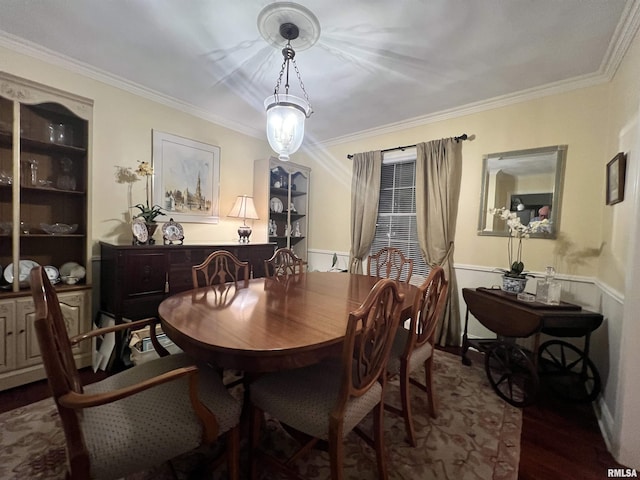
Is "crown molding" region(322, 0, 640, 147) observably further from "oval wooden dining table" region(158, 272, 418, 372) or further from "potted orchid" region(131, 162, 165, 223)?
"potted orchid" region(131, 162, 165, 223)

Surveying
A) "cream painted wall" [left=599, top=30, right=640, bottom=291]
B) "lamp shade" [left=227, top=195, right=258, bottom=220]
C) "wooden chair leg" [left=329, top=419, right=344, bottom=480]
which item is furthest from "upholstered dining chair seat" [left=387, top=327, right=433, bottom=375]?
"lamp shade" [left=227, top=195, right=258, bottom=220]

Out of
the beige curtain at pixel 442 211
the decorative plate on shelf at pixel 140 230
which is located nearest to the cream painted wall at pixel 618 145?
the beige curtain at pixel 442 211

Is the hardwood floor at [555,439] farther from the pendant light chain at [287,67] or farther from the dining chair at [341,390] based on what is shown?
the pendant light chain at [287,67]

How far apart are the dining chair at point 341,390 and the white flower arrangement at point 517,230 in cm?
175

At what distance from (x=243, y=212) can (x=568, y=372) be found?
345 centimetres

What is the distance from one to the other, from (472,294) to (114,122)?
11.8 ft

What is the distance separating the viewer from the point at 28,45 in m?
2.02

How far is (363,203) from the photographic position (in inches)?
142

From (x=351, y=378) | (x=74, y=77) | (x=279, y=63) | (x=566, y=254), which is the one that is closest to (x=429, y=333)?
(x=351, y=378)

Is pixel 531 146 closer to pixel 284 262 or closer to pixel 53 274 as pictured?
pixel 284 262

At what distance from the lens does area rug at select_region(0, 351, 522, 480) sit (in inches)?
51.9

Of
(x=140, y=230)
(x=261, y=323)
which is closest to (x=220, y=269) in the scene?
(x=140, y=230)

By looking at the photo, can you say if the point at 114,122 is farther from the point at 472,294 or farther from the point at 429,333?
the point at 472,294

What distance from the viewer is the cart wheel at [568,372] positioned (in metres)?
1.92
